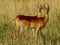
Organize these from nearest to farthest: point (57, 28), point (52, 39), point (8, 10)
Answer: point (52, 39), point (57, 28), point (8, 10)

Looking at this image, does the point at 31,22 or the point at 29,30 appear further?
the point at 29,30

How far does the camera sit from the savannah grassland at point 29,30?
255 inches

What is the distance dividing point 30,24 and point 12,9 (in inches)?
94.6

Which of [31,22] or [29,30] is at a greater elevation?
[31,22]

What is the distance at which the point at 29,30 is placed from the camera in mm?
7559

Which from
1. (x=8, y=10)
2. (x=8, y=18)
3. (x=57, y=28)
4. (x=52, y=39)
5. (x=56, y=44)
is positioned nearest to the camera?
(x=56, y=44)

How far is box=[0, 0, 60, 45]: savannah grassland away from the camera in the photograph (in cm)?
649

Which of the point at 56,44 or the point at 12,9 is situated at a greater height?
the point at 12,9

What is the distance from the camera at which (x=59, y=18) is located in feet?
27.6

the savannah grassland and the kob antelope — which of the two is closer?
the savannah grassland

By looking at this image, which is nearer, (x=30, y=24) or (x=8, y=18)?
(x=30, y=24)

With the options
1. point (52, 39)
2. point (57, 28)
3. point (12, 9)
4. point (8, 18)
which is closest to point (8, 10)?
point (12, 9)

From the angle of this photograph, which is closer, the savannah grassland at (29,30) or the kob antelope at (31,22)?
the savannah grassland at (29,30)

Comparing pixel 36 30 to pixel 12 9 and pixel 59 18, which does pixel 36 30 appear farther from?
pixel 12 9
